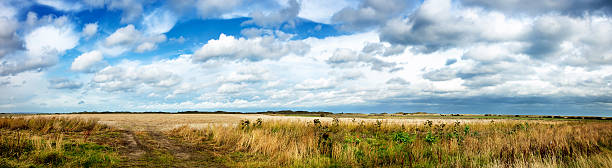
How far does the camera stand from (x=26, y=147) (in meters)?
10.9

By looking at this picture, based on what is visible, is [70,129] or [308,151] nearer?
[308,151]

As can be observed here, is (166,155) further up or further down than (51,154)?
further down

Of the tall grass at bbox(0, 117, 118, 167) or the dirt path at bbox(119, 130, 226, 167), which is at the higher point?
the tall grass at bbox(0, 117, 118, 167)

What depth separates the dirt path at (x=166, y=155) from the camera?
10.6 meters

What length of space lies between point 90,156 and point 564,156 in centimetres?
1682

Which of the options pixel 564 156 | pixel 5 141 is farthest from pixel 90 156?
pixel 564 156

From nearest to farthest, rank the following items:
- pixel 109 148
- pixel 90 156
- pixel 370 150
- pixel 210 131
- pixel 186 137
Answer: pixel 90 156, pixel 370 150, pixel 109 148, pixel 186 137, pixel 210 131

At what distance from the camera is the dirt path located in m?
10.6

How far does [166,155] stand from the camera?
39.5 ft

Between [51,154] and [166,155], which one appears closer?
[51,154]

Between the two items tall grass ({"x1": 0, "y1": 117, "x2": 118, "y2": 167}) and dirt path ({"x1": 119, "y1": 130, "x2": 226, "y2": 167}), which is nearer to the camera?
tall grass ({"x1": 0, "y1": 117, "x2": 118, "y2": 167})

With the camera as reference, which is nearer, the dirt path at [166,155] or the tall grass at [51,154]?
the tall grass at [51,154]

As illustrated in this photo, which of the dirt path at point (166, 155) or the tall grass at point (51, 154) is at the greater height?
the tall grass at point (51, 154)

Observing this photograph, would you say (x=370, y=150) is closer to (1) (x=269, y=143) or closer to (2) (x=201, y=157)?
(1) (x=269, y=143)
